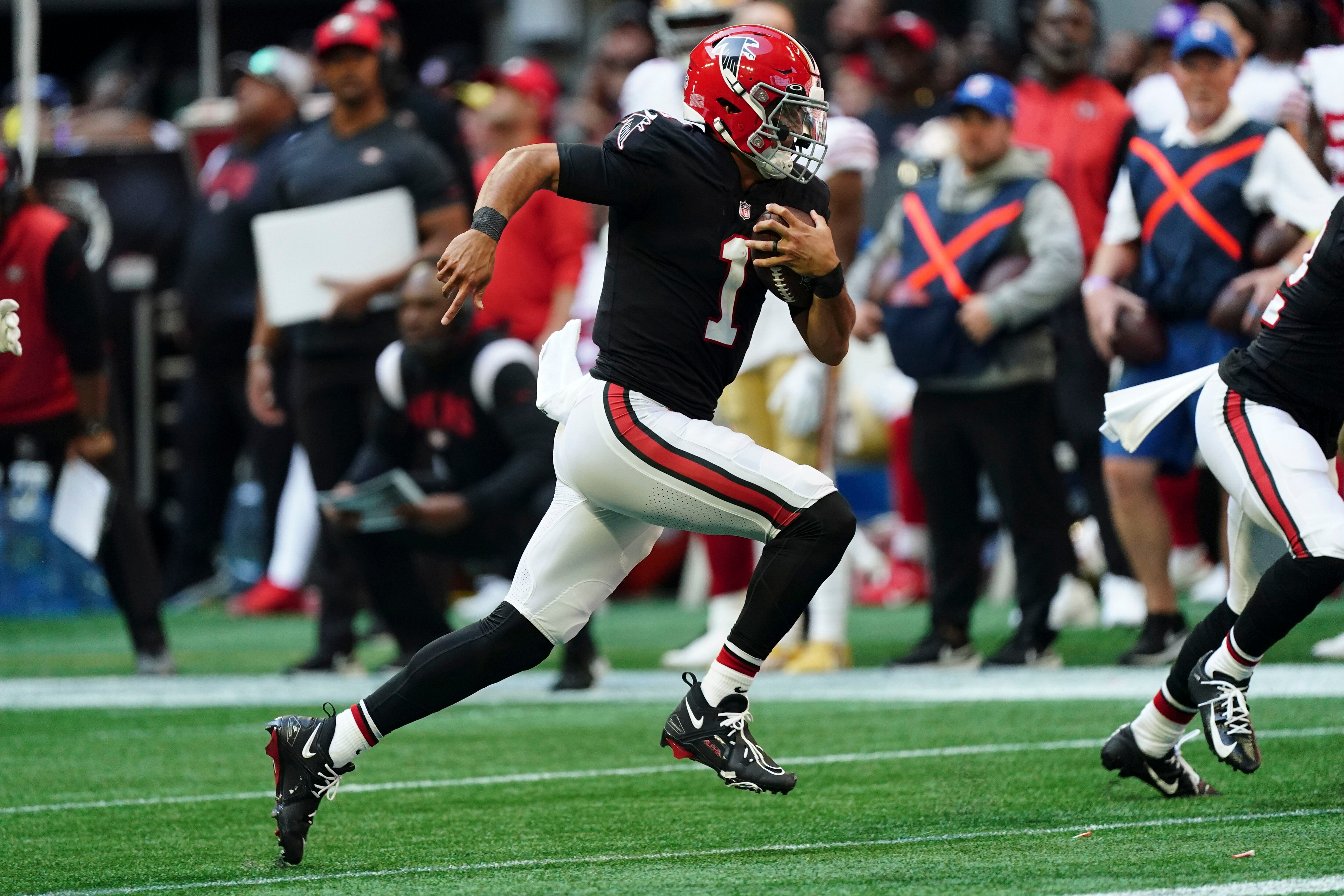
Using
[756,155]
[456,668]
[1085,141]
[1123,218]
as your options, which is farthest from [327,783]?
[1085,141]

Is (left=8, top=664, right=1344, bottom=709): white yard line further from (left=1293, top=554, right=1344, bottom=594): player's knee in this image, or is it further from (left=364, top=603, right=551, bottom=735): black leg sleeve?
(left=364, top=603, right=551, bottom=735): black leg sleeve

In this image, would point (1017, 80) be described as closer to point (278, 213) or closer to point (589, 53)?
point (278, 213)

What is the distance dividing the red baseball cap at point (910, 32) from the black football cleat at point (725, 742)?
275 inches

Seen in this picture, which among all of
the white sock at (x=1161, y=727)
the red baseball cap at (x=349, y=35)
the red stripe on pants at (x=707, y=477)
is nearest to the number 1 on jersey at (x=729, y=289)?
the red stripe on pants at (x=707, y=477)

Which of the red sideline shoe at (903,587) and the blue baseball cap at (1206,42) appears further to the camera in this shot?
the red sideline shoe at (903,587)

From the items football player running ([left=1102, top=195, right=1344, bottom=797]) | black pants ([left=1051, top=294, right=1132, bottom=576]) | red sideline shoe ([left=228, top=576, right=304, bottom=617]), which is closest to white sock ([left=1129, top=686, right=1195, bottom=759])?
football player running ([left=1102, top=195, right=1344, bottom=797])

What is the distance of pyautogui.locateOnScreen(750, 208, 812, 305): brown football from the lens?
4.58 m

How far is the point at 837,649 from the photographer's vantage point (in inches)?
331

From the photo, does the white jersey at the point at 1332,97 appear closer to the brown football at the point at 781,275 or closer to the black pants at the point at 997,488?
the black pants at the point at 997,488

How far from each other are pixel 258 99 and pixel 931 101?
11.7 ft

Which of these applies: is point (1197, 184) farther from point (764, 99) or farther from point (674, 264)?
point (674, 264)

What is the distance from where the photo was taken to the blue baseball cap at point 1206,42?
757 centimetres

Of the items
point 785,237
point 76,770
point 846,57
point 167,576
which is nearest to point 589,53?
point 846,57

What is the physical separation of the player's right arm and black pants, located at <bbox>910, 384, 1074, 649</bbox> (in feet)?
12.5
